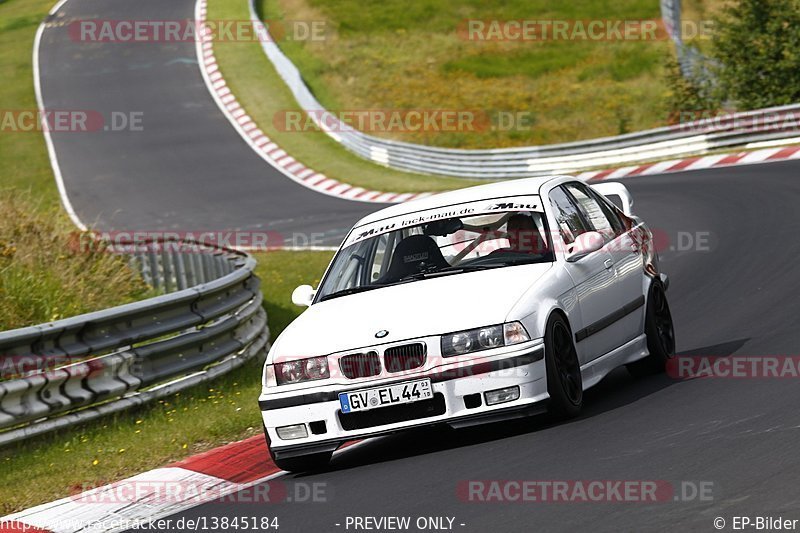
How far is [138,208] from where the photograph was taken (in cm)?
2956

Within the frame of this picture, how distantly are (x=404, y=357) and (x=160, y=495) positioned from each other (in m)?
1.58

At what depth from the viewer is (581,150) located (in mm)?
28672

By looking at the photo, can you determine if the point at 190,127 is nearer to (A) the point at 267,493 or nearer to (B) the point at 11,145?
(B) the point at 11,145

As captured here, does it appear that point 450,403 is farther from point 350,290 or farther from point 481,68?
point 481,68

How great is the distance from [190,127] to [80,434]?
28816mm

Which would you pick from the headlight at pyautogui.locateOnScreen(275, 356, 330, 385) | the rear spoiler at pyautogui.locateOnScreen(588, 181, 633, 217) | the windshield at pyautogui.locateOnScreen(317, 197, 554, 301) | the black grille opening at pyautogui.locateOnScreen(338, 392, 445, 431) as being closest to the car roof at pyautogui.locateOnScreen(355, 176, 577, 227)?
the windshield at pyautogui.locateOnScreen(317, 197, 554, 301)

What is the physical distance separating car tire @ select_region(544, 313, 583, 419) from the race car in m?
0.01

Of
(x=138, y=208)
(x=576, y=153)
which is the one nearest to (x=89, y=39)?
(x=138, y=208)

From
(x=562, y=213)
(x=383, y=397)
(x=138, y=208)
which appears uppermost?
(x=562, y=213)

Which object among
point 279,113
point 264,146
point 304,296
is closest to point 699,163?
point 264,146

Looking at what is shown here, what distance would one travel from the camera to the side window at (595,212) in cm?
904

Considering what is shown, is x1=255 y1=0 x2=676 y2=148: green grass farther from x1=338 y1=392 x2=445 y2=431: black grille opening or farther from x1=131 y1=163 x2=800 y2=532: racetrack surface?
x1=338 y1=392 x2=445 y2=431: black grille opening

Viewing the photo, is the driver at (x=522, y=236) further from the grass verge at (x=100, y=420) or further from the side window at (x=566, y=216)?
the grass verge at (x=100, y=420)

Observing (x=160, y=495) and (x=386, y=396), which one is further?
(x=160, y=495)
